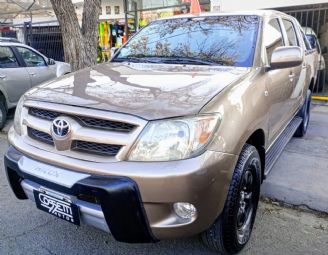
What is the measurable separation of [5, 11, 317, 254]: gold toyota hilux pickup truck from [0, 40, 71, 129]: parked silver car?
4.18m

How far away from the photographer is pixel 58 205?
8.09 feet

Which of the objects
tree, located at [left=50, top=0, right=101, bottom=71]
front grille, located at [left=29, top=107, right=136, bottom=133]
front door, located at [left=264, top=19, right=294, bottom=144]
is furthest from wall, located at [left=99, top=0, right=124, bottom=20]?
front grille, located at [left=29, top=107, right=136, bottom=133]

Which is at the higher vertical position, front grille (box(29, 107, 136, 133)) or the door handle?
the door handle

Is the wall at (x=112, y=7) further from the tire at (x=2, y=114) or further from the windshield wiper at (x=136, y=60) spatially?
the windshield wiper at (x=136, y=60)

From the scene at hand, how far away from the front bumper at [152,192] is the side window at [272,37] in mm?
1494

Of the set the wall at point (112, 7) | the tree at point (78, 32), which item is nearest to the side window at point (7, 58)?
the tree at point (78, 32)

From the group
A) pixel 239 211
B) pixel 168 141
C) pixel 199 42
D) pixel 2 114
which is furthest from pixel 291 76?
pixel 2 114

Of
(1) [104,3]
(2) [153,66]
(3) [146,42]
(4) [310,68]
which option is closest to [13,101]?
(3) [146,42]

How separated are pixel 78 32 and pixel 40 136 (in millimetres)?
4116

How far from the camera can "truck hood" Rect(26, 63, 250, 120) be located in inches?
90.0

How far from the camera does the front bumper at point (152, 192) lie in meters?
2.11

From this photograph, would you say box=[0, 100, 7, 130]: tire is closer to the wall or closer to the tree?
the tree

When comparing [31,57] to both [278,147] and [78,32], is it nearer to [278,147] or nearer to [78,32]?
[78,32]

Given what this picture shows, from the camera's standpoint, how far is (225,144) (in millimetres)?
2293
